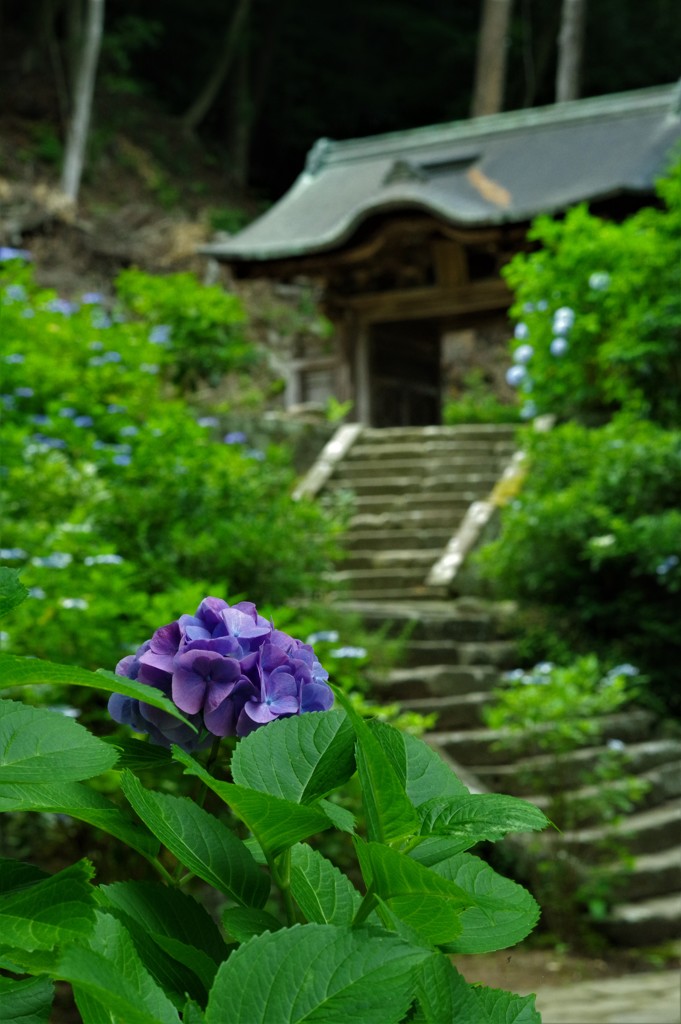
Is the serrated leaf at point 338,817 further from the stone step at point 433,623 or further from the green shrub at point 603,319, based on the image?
the green shrub at point 603,319

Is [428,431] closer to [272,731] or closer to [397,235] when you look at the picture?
[397,235]

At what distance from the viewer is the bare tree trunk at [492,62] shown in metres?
21.2

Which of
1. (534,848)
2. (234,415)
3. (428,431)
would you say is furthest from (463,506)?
(534,848)

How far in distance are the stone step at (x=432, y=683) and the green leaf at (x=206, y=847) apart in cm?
582

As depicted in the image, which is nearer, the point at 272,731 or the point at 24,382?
the point at 272,731

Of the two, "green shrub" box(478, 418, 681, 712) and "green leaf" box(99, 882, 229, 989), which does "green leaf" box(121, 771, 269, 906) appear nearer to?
"green leaf" box(99, 882, 229, 989)

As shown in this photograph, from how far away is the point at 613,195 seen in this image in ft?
40.5

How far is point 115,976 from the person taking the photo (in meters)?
0.58

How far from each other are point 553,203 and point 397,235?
1.84 metres

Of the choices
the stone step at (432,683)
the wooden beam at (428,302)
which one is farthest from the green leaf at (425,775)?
the wooden beam at (428,302)

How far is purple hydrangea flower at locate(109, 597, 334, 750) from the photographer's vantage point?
873mm

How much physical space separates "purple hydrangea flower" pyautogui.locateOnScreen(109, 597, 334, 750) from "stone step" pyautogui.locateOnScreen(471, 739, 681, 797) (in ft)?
15.4

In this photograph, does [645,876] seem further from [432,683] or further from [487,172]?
[487,172]

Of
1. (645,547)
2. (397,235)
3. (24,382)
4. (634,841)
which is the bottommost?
(634,841)
